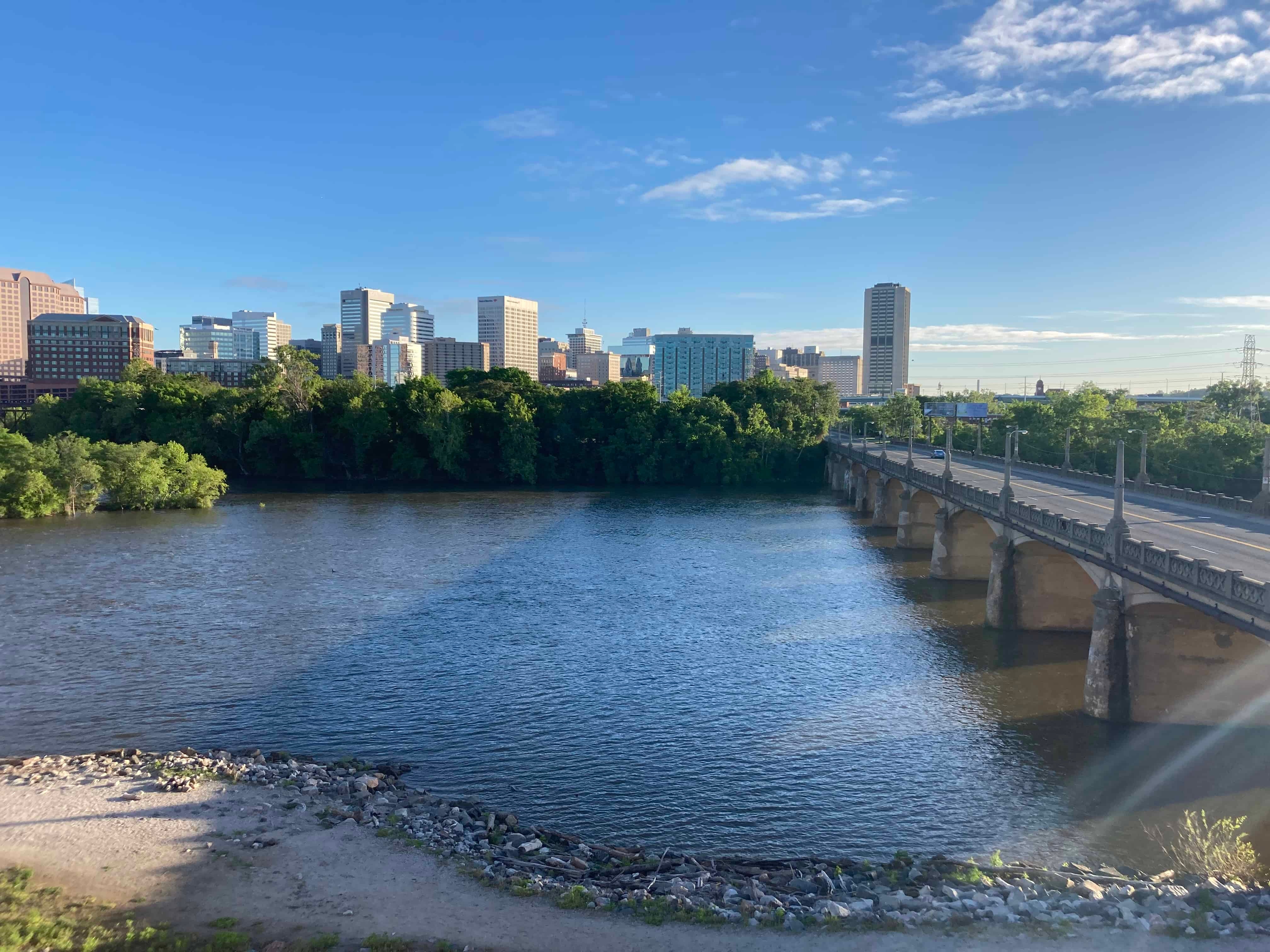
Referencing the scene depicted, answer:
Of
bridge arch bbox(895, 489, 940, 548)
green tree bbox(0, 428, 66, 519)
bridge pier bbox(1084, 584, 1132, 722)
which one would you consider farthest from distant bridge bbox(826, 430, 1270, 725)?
green tree bbox(0, 428, 66, 519)

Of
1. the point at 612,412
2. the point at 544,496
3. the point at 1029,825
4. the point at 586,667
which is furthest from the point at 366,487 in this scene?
the point at 1029,825

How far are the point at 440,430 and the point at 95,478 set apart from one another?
4557 cm

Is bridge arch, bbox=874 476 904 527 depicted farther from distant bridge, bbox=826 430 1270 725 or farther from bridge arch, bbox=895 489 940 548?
distant bridge, bbox=826 430 1270 725

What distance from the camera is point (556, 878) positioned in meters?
21.0

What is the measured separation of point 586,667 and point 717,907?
68.7 ft

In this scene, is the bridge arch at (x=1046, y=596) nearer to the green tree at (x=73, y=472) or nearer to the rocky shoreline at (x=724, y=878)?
the rocky shoreline at (x=724, y=878)

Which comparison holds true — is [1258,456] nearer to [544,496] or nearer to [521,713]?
[521,713]

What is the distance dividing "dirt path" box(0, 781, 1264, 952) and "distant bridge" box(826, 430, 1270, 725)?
52.0 ft

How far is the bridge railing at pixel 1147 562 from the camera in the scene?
1023 inches

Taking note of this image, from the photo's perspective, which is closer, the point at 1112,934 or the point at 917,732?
the point at 1112,934

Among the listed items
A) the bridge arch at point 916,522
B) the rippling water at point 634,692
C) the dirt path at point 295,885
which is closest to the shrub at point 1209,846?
the rippling water at point 634,692

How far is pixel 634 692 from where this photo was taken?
36781 millimetres

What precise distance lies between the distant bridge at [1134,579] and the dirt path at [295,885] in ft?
52.0

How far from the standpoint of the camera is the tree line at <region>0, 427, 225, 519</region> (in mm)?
79625
